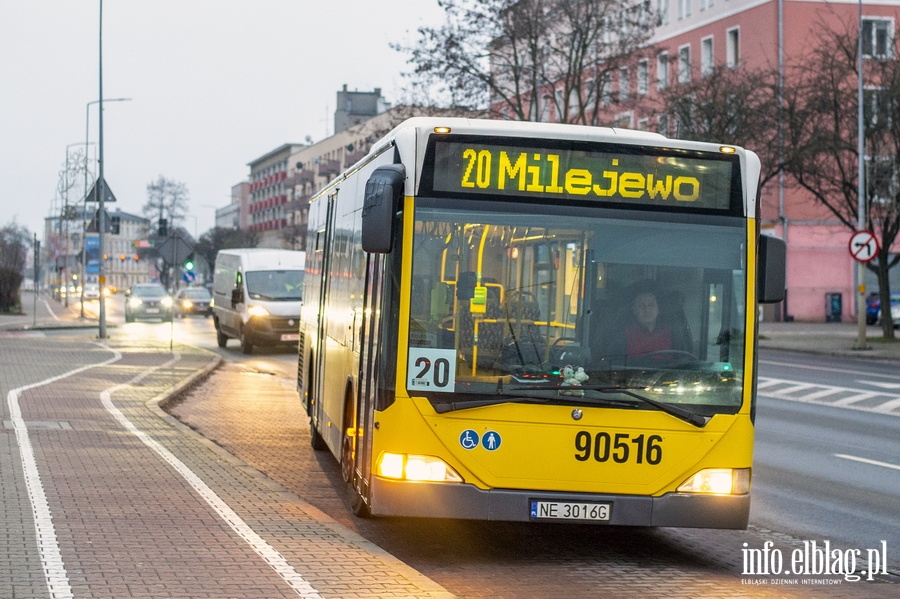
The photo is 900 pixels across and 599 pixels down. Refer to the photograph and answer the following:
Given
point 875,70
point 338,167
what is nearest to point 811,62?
point 875,70

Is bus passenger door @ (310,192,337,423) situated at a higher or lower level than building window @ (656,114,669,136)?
lower

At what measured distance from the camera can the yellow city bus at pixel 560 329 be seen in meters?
8.45

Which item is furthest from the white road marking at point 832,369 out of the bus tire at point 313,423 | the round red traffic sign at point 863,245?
the bus tire at point 313,423

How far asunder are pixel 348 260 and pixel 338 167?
4592 inches

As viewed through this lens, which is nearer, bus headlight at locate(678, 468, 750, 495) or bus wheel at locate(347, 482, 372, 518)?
bus headlight at locate(678, 468, 750, 495)

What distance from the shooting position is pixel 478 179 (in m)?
8.72

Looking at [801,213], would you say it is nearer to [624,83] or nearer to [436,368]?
[624,83]

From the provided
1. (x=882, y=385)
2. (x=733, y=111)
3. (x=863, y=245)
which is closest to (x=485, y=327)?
(x=882, y=385)

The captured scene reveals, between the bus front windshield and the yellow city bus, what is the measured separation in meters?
0.01

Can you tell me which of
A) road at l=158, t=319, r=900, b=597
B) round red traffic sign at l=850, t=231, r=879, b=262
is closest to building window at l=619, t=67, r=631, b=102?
round red traffic sign at l=850, t=231, r=879, b=262

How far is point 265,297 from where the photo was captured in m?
34.3

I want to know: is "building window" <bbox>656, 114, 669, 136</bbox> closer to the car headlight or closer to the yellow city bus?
the car headlight

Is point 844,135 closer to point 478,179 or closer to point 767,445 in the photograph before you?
point 767,445

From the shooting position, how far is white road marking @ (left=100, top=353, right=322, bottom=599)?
6959mm
